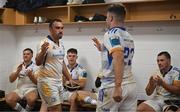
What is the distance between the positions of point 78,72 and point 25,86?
939mm

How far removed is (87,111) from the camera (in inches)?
200

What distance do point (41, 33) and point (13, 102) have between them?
1.48 metres

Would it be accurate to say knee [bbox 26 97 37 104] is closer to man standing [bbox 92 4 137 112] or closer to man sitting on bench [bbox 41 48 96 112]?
man sitting on bench [bbox 41 48 96 112]

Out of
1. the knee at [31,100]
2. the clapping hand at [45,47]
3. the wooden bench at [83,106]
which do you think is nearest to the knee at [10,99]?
the knee at [31,100]

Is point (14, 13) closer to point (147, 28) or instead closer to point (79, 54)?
point (79, 54)

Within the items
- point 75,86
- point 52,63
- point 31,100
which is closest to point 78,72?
point 75,86

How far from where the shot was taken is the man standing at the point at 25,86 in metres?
5.27

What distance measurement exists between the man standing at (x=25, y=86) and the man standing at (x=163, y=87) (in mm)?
1872

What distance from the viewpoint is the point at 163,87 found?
4.33m

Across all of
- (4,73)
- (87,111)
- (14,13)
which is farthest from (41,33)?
(87,111)

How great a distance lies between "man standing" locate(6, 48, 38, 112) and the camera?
5266 mm

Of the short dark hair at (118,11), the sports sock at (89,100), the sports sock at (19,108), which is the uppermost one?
the short dark hair at (118,11)

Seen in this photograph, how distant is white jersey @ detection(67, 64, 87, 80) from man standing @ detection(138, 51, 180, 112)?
4.20 ft

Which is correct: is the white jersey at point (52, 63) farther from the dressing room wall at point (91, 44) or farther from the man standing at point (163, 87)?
the dressing room wall at point (91, 44)
